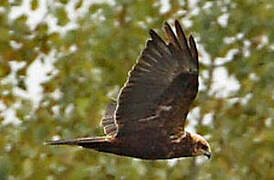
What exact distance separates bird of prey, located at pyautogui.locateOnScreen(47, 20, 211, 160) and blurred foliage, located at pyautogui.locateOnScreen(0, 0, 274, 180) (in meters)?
1.73

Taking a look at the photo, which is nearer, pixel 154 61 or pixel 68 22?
pixel 154 61

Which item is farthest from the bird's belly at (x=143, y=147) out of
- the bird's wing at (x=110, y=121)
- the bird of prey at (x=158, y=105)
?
the bird's wing at (x=110, y=121)

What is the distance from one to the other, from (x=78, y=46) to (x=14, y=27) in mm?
471

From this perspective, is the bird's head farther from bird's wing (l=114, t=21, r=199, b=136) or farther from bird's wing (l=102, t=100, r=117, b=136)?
bird's wing (l=102, t=100, r=117, b=136)

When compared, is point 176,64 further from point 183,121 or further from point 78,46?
point 78,46

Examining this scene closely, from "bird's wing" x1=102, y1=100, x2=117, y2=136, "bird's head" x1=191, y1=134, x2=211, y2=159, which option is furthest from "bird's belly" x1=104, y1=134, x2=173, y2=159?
"bird's wing" x1=102, y1=100, x2=117, y2=136

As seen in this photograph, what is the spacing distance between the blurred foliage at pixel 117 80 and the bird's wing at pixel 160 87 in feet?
5.92

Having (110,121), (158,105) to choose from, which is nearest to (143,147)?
(158,105)

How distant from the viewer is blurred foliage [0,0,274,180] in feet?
38.7

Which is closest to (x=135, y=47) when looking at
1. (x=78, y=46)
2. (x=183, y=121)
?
(x=78, y=46)

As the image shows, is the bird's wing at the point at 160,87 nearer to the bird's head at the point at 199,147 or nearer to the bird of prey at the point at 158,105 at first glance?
the bird of prey at the point at 158,105

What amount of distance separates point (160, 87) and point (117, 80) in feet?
8.02

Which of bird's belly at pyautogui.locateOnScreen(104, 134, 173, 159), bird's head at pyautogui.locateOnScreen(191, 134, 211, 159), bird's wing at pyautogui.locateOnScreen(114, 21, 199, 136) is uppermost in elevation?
bird's wing at pyautogui.locateOnScreen(114, 21, 199, 136)

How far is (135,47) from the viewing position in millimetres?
12266
